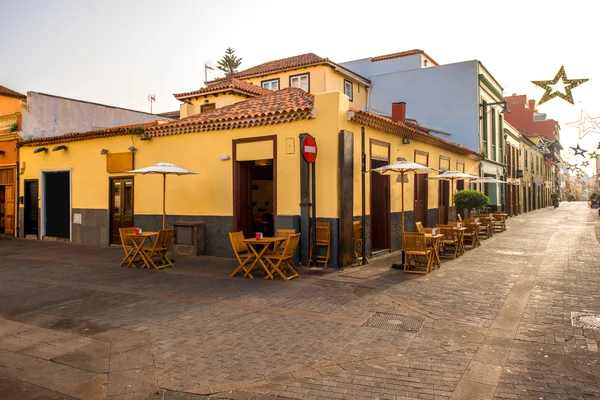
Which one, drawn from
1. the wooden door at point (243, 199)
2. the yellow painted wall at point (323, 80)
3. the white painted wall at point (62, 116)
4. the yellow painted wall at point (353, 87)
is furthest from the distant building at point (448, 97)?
the white painted wall at point (62, 116)

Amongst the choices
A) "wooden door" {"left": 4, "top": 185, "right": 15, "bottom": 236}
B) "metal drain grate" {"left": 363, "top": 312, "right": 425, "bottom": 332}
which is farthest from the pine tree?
"metal drain grate" {"left": 363, "top": 312, "right": 425, "bottom": 332}

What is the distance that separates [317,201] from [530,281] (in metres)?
Result: 4.64

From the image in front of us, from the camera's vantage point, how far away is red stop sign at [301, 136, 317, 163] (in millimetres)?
9312

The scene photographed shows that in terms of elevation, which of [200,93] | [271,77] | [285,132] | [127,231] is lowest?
[127,231]

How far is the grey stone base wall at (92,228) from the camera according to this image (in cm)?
1409

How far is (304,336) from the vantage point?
199 inches

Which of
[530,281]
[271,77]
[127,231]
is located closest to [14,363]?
[127,231]

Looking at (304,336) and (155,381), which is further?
(304,336)

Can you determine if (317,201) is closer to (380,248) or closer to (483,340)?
(380,248)

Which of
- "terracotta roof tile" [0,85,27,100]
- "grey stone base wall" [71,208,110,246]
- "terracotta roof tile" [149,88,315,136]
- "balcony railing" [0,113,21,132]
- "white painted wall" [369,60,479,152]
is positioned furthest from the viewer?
"white painted wall" [369,60,479,152]

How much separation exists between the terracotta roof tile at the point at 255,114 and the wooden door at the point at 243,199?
3.82 feet

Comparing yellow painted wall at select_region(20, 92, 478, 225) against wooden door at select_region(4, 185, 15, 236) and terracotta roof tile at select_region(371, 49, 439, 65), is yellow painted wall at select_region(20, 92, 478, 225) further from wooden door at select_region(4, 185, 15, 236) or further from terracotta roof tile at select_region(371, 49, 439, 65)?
terracotta roof tile at select_region(371, 49, 439, 65)

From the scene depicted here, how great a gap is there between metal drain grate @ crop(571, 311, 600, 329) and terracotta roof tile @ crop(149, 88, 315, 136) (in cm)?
642

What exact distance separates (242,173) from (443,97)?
16.5 meters
